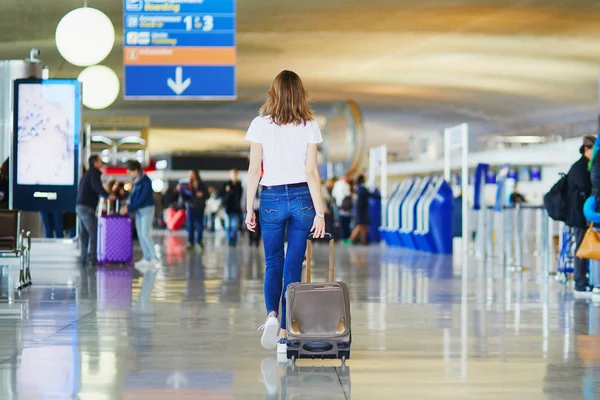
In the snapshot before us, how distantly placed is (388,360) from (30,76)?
10296mm

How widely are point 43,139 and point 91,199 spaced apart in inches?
42.3

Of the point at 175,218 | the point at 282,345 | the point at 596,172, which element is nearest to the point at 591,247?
the point at 596,172

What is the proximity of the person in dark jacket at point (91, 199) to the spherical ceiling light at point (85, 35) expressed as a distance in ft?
5.73

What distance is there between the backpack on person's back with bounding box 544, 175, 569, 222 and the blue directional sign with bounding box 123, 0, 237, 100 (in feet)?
20.4

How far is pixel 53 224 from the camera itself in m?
15.1

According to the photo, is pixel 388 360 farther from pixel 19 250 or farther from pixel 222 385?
pixel 19 250

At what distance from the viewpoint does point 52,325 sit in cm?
697

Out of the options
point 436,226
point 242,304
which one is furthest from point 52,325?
point 436,226

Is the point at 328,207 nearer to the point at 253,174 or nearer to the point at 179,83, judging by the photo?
the point at 179,83

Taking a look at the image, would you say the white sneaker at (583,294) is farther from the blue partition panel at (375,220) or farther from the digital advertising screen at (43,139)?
the blue partition panel at (375,220)

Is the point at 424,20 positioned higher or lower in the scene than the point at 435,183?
higher

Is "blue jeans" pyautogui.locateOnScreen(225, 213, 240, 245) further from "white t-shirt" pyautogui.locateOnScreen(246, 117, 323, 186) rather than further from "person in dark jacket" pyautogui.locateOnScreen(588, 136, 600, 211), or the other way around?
"white t-shirt" pyautogui.locateOnScreen(246, 117, 323, 186)

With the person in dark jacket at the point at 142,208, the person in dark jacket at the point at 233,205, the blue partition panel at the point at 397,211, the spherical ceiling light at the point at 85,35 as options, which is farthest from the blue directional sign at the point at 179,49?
the blue partition panel at the point at 397,211

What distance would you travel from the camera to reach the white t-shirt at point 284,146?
18.0ft
